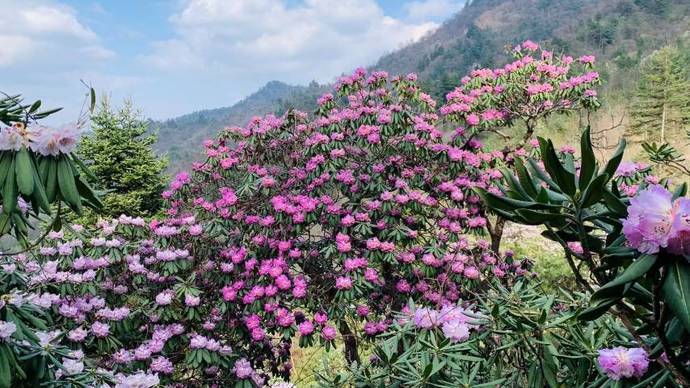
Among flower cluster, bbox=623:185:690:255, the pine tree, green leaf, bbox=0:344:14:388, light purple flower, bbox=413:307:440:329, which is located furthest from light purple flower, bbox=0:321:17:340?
the pine tree

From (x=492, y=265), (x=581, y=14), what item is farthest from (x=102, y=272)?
(x=581, y=14)

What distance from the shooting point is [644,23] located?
137ft

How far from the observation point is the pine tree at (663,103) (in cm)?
1328

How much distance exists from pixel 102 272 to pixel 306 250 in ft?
4.59

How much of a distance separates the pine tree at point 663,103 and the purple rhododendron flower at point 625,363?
1419 centimetres

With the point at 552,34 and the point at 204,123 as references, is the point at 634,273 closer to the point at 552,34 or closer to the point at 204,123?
the point at 552,34

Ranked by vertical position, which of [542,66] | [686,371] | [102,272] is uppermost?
[542,66]

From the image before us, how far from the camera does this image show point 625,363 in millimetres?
1174

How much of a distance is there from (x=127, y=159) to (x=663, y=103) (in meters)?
13.7

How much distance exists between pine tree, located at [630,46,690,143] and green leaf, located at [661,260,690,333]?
47.8ft

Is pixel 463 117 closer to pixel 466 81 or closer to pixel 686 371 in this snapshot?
pixel 466 81

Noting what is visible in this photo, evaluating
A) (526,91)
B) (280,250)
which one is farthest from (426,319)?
(526,91)

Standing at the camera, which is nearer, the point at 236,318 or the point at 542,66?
the point at 236,318

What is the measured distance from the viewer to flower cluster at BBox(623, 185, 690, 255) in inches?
30.2
